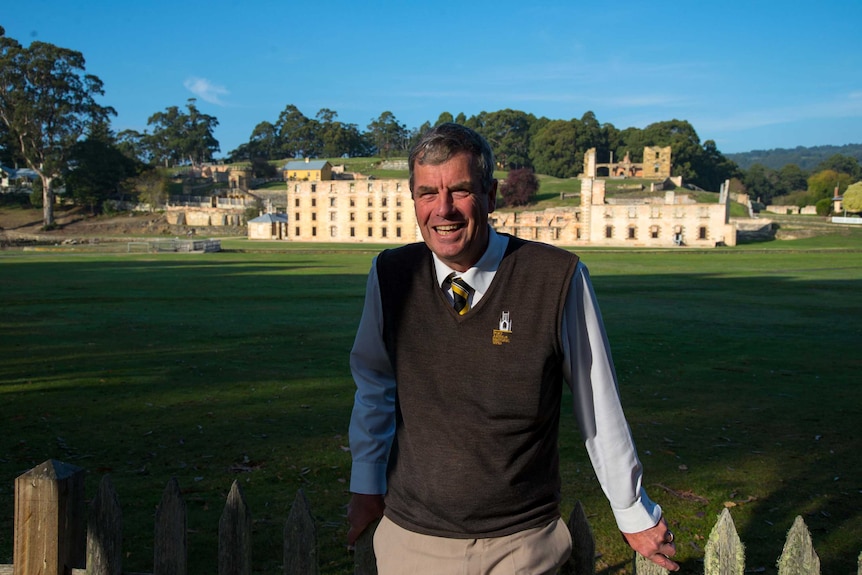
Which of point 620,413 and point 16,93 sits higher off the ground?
point 16,93

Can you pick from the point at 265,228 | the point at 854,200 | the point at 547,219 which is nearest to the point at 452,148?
the point at 547,219

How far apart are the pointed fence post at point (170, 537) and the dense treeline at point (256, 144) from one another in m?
81.7

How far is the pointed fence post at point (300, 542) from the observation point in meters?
2.65

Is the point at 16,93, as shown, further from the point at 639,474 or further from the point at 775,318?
the point at 639,474

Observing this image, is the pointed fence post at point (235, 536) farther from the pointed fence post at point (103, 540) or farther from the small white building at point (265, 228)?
the small white building at point (265, 228)

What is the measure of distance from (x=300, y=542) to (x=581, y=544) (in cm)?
99

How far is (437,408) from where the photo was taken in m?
2.61

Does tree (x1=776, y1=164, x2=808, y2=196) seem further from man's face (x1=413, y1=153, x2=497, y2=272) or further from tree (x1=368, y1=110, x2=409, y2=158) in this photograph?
man's face (x1=413, y1=153, x2=497, y2=272)

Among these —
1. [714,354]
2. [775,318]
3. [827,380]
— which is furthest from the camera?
[775,318]

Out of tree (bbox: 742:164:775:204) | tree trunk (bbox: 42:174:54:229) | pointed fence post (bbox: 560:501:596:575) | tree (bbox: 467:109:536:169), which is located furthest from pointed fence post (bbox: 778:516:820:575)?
tree (bbox: 742:164:775:204)

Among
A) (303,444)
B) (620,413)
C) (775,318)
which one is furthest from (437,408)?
(775,318)

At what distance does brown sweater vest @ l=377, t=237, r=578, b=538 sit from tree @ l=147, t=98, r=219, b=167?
147m

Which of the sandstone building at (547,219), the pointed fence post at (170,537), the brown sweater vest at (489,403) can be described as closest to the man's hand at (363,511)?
the brown sweater vest at (489,403)

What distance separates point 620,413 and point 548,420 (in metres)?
0.25
